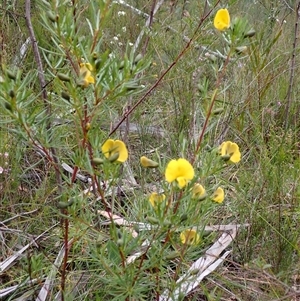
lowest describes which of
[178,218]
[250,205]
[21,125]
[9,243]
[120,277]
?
[9,243]

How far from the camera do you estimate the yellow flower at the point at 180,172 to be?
1.02 metres

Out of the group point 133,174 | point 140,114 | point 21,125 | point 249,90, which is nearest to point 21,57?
point 140,114

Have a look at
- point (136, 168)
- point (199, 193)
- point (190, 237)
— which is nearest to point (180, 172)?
point (199, 193)

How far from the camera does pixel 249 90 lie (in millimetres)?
2637

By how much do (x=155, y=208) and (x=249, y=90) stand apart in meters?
1.66

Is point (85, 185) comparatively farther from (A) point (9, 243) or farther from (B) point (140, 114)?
(B) point (140, 114)

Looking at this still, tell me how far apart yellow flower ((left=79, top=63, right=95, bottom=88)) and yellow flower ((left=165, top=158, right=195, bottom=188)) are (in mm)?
231

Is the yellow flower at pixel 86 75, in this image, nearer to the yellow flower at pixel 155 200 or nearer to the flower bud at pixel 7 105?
the flower bud at pixel 7 105

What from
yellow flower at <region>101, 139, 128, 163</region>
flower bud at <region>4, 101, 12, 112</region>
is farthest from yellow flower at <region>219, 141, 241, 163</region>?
flower bud at <region>4, 101, 12, 112</region>

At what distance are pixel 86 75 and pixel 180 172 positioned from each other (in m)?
0.27

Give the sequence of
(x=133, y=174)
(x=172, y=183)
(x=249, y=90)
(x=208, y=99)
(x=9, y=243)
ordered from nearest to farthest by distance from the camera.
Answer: (x=172, y=183)
(x=208, y=99)
(x=9, y=243)
(x=133, y=174)
(x=249, y=90)

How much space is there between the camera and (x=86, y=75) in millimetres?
1014

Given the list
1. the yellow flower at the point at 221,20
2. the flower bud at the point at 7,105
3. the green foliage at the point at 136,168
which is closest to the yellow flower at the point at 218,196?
the green foliage at the point at 136,168

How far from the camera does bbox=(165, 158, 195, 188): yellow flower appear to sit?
1021 millimetres
